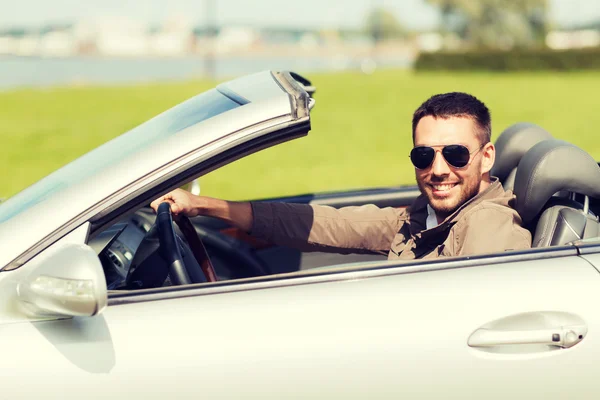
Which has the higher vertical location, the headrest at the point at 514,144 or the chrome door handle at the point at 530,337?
the headrest at the point at 514,144

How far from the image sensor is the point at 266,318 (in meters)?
2.00

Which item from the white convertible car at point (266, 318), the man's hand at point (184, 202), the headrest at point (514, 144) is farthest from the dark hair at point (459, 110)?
the man's hand at point (184, 202)

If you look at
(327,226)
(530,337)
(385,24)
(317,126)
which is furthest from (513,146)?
(385,24)

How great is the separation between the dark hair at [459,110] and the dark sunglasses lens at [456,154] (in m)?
0.12

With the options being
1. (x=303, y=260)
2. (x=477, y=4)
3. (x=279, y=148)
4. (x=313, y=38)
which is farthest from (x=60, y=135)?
(x=313, y=38)

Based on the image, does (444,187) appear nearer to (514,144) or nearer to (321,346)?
(514,144)

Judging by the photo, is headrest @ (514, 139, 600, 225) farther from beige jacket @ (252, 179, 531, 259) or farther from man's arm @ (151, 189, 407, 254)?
man's arm @ (151, 189, 407, 254)

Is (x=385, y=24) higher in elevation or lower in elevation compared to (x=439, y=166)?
higher

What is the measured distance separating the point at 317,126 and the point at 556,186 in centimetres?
1004

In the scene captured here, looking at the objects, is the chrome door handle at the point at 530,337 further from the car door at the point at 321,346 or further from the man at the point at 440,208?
the man at the point at 440,208

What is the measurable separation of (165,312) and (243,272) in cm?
144

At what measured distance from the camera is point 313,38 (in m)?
94.4

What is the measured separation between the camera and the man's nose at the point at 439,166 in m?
2.60

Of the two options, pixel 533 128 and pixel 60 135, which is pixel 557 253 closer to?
pixel 533 128
